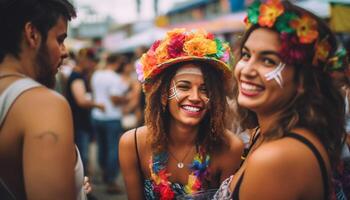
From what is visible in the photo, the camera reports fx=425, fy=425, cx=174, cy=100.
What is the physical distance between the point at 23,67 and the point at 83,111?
461 cm

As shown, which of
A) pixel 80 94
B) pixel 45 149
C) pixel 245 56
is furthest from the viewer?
pixel 80 94

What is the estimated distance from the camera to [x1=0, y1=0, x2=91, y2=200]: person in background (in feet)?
5.06

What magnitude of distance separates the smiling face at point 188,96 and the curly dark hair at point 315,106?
0.90 metres

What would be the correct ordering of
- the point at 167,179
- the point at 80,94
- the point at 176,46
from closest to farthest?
1. the point at 167,179
2. the point at 176,46
3. the point at 80,94

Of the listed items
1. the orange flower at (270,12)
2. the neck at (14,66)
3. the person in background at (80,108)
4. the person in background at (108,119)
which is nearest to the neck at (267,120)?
the orange flower at (270,12)

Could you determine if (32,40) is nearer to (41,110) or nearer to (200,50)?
(41,110)

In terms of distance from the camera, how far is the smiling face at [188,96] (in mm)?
2594

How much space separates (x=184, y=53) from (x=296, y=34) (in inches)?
42.4

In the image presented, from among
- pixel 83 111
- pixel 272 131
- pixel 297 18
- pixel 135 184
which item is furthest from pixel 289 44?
pixel 83 111

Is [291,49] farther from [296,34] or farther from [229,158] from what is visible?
[229,158]

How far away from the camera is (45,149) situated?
5.06ft

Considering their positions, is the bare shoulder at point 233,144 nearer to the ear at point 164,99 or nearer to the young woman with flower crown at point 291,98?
the ear at point 164,99

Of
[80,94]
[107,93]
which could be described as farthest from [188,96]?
[107,93]

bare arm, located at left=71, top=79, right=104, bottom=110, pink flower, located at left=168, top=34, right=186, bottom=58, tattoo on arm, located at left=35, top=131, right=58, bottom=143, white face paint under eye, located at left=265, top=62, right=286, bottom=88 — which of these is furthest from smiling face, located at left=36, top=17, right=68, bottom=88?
bare arm, located at left=71, top=79, right=104, bottom=110
